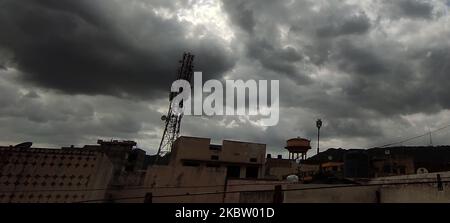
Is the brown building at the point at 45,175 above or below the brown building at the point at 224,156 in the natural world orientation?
below

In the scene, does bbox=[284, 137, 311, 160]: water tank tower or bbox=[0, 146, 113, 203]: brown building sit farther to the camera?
bbox=[284, 137, 311, 160]: water tank tower

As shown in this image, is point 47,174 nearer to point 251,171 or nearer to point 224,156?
point 224,156

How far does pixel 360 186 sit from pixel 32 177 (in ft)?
58.7

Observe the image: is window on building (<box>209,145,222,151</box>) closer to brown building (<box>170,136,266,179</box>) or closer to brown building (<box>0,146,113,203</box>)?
brown building (<box>170,136,266,179</box>)

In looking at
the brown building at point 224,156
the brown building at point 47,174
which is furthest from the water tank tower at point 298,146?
the brown building at point 47,174

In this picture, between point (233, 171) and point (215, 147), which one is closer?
point (233, 171)

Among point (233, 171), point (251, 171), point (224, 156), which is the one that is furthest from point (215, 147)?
point (251, 171)

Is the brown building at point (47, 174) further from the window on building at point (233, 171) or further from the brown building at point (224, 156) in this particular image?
the window on building at point (233, 171)

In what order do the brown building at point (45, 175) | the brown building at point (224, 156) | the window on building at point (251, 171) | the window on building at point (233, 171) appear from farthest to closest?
the window on building at point (251, 171) < the window on building at point (233, 171) < the brown building at point (224, 156) < the brown building at point (45, 175)

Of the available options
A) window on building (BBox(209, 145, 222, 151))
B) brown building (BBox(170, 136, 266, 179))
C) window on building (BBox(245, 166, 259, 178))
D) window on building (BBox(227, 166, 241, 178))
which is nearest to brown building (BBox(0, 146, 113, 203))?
brown building (BBox(170, 136, 266, 179))

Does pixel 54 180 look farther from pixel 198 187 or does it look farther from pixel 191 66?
pixel 191 66
